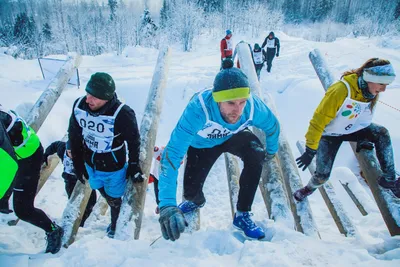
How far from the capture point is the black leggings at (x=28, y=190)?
2588 millimetres

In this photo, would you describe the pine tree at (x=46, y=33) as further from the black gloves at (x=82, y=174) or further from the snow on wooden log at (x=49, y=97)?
the black gloves at (x=82, y=174)

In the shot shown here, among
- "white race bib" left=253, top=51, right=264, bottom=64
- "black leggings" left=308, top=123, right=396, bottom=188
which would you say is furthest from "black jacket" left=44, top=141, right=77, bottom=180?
"white race bib" left=253, top=51, right=264, bottom=64

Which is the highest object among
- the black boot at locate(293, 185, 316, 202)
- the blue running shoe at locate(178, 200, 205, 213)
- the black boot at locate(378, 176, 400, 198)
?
the black boot at locate(378, 176, 400, 198)

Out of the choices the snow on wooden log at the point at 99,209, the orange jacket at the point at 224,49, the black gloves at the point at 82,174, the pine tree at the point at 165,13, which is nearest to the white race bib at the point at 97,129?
the black gloves at the point at 82,174

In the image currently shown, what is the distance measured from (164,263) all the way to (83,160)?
186 centimetres

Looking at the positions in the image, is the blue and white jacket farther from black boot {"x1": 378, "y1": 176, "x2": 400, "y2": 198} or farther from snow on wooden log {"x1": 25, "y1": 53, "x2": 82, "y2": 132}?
snow on wooden log {"x1": 25, "y1": 53, "x2": 82, "y2": 132}

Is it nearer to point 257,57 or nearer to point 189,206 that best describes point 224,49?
point 257,57

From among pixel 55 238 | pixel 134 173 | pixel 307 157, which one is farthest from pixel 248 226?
pixel 55 238

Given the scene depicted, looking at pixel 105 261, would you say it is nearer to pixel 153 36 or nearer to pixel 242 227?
pixel 242 227

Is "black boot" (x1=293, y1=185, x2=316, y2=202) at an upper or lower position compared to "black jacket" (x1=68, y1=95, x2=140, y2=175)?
lower

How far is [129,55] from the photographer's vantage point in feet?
72.9

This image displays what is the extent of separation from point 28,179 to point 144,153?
1.23 metres

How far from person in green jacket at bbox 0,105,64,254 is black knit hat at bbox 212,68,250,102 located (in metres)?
1.99

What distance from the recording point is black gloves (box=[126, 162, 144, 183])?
8.37 ft
